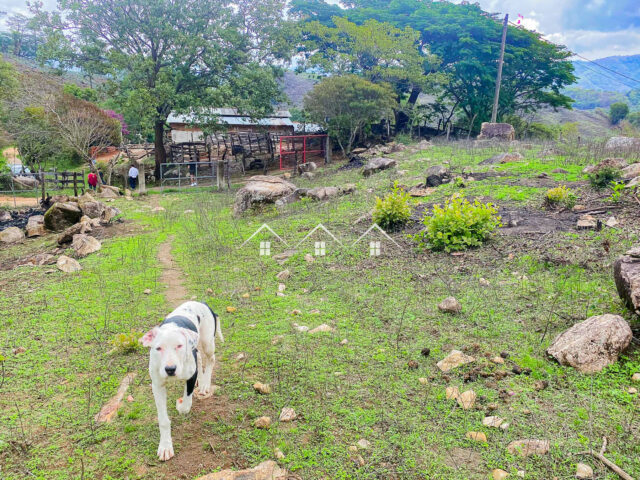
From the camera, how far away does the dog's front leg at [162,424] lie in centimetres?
322

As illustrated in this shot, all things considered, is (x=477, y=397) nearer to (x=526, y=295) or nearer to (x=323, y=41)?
(x=526, y=295)

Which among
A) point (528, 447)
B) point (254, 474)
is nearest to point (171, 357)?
point (254, 474)

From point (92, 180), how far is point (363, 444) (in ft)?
62.1

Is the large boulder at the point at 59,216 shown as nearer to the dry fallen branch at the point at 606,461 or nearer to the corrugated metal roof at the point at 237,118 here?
the corrugated metal roof at the point at 237,118

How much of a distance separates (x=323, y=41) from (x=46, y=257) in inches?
913

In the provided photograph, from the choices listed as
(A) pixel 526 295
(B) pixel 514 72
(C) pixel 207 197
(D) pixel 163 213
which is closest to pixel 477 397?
(A) pixel 526 295

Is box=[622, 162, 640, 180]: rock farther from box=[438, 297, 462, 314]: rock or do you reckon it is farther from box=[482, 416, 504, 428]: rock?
box=[482, 416, 504, 428]: rock

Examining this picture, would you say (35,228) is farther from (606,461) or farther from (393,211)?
(606,461)

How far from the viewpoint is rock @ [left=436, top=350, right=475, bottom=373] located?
4.17 meters

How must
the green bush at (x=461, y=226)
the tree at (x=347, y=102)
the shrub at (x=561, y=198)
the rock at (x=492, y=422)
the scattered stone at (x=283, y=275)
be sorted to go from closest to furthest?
1. the rock at (x=492, y=422)
2. the scattered stone at (x=283, y=275)
3. the green bush at (x=461, y=226)
4. the shrub at (x=561, y=198)
5. the tree at (x=347, y=102)

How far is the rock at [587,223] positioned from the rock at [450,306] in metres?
3.36

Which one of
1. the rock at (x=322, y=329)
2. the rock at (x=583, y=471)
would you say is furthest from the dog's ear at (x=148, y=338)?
the rock at (x=583, y=471)

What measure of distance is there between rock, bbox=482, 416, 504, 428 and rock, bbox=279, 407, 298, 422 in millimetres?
1504

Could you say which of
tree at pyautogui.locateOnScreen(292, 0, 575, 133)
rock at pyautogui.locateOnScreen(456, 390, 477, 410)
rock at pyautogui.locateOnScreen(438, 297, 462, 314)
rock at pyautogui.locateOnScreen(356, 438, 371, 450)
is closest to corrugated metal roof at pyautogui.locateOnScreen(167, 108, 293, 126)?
tree at pyautogui.locateOnScreen(292, 0, 575, 133)
